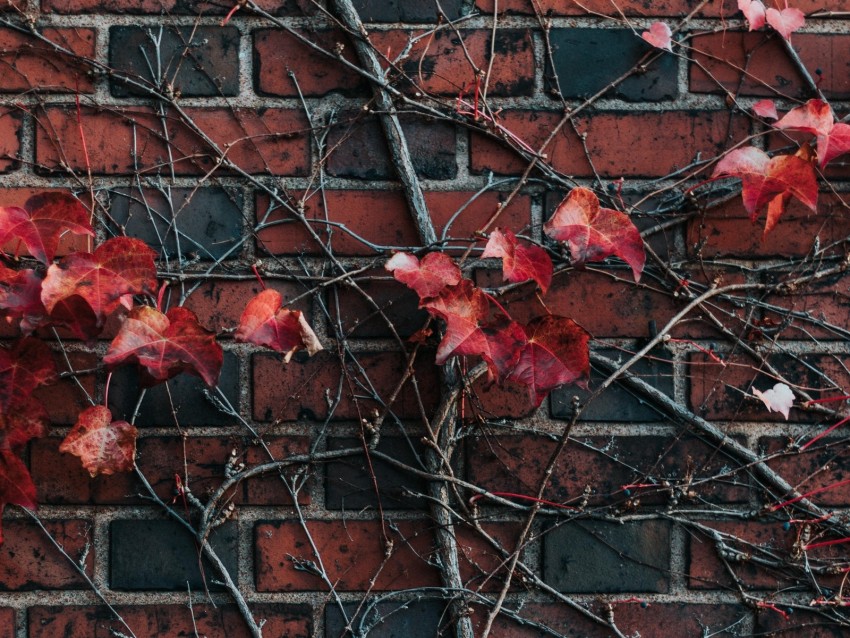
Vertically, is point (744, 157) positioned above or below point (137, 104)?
below

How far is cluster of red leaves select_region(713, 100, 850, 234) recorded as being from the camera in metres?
1.01

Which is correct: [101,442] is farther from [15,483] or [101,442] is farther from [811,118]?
[811,118]

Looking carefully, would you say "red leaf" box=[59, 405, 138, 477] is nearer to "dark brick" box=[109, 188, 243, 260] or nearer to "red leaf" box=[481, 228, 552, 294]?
"dark brick" box=[109, 188, 243, 260]

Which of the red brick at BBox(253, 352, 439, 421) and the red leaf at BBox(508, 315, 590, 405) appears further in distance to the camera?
the red brick at BBox(253, 352, 439, 421)

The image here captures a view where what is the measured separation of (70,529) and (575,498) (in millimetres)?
658

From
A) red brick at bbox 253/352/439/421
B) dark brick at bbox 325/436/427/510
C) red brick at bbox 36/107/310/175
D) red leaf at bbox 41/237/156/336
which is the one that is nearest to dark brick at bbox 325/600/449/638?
dark brick at bbox 325/436/427/510

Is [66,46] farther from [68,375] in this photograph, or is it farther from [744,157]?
[744,157]

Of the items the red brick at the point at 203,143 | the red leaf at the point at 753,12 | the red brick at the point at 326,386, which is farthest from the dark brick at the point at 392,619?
the red leaf at the point at 753,12

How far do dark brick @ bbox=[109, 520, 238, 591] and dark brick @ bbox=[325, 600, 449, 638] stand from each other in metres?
0.15

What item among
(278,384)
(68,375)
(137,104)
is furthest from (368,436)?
(137,104)

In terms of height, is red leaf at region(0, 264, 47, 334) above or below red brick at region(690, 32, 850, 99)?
below

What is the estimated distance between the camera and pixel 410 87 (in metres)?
1.08

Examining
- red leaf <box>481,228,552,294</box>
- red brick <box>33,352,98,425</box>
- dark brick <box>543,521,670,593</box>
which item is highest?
red leaf <box>481,228,552,294</box>

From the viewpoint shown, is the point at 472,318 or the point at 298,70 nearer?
the point at 472,318
